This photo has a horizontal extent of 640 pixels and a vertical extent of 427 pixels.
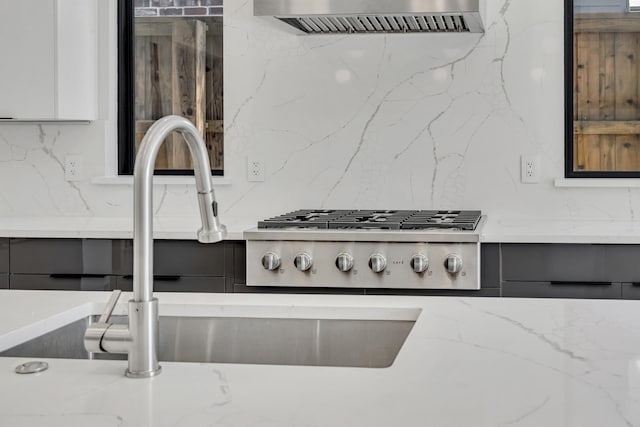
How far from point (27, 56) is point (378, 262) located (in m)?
1.66

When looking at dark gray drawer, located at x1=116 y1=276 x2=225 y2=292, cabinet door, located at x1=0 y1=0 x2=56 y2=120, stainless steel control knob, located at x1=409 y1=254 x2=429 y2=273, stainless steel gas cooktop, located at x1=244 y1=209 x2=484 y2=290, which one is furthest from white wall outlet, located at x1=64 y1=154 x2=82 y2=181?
stainless steel control knob, located at x1=409 y1=254 x2=429 y2=273

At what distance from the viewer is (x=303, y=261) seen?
2.78 metres

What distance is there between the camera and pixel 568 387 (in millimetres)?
1034

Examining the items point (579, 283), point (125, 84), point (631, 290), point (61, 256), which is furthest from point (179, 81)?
point (631, 290)

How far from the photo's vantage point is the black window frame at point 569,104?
339 cm

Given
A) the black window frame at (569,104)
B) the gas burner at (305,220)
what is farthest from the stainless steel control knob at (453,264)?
the black window frame at (569,104)

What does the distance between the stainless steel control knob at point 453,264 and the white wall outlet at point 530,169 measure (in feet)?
2.75

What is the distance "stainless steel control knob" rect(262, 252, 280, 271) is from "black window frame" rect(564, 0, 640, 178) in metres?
1.34

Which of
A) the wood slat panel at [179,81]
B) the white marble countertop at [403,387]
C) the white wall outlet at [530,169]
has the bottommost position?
the white marble countertop at [403,387]

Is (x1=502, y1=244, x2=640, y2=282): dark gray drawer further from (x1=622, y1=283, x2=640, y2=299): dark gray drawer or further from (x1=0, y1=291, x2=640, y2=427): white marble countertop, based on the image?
(x1=0, y1=291, x2=640, y2=427): white marble countertop

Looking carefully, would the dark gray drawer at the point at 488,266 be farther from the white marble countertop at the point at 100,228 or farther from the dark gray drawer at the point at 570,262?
the white marble countertop at the point at 100,228

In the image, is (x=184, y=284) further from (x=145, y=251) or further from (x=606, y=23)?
(x=606, y=23)

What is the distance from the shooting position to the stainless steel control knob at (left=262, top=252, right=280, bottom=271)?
9.19 ft

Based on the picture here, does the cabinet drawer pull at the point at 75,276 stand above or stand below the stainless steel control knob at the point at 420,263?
below
